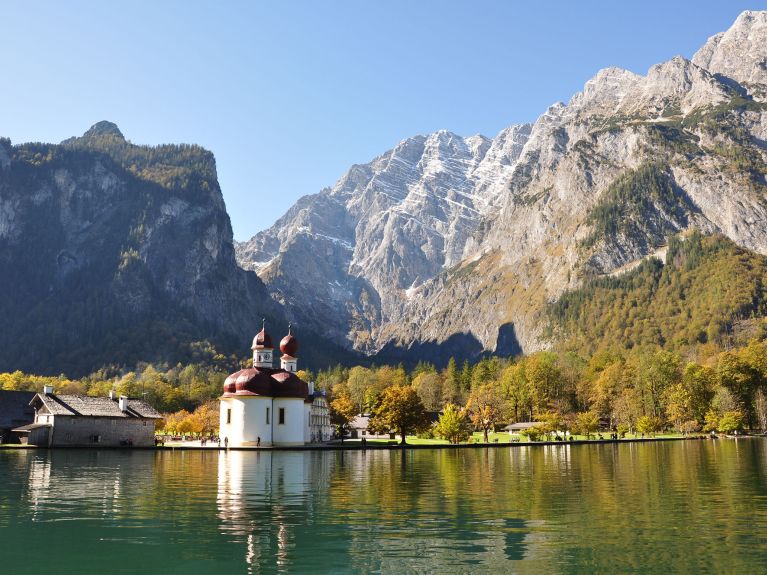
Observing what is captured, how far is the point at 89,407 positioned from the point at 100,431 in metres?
4.73

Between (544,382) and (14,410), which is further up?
(544,382)

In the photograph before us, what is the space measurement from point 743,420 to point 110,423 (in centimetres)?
12947

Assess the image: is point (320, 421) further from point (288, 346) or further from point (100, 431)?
point (100, 431)

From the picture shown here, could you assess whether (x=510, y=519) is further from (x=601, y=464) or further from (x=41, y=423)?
(x=41, y=423)

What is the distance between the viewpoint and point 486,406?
17812 centimetres

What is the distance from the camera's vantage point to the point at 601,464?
7212cm

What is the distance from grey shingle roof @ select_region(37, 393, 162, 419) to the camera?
388 feet

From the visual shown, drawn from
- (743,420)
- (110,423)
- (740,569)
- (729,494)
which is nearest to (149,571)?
(740,569)

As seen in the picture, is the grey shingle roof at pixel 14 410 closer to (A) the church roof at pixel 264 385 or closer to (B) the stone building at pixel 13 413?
(B) the stone building at pixel 13 413

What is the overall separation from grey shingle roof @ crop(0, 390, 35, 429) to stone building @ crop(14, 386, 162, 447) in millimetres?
5348

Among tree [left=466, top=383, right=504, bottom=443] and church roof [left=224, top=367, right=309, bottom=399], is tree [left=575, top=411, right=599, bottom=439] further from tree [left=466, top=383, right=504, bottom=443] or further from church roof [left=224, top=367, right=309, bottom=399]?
church roof [left=224, top=367, right=309, bottom=399]

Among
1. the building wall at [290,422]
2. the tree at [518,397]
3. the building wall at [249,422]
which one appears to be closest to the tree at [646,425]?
the tree at [518,397]

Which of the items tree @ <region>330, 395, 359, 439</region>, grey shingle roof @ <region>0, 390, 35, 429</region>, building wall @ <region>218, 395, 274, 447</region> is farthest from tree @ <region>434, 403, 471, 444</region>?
grey shingle roof @ <region>0, 390, 35, 429</region>

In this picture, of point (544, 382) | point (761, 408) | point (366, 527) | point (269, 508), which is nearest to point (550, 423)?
point (544, 382)
